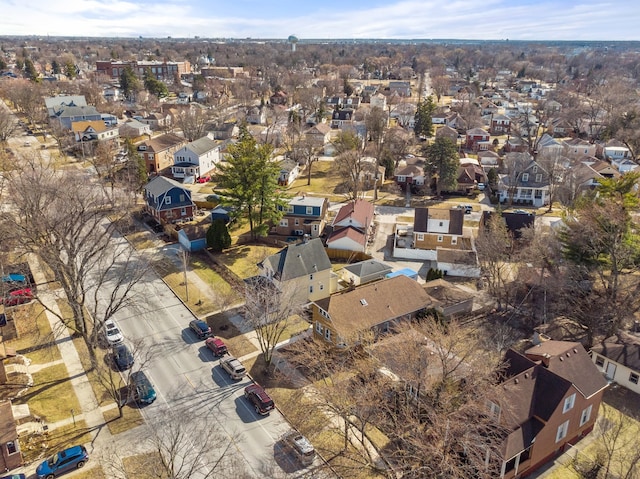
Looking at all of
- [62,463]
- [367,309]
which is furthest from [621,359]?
[62,463]

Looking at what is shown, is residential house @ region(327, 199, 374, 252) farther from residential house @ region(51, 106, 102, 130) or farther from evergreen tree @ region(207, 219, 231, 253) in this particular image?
residential house @ region(51, 106, 102, 130)

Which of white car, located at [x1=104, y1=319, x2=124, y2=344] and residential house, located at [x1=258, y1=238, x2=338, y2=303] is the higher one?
residential house, located at [x1=258, y1=238, x2=338, y2=303]

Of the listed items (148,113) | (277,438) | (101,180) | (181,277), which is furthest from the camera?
(148,113)

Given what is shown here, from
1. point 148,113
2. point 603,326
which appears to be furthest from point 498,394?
point 148,113

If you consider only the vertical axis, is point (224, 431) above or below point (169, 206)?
below

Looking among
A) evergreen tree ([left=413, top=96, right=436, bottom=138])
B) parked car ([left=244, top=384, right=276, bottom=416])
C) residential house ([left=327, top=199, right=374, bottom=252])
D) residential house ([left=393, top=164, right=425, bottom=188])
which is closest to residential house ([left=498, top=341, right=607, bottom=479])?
parked car ([left=244, top=384, right=276, bottom=416])

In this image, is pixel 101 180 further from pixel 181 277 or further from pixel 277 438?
pixel 277 438
